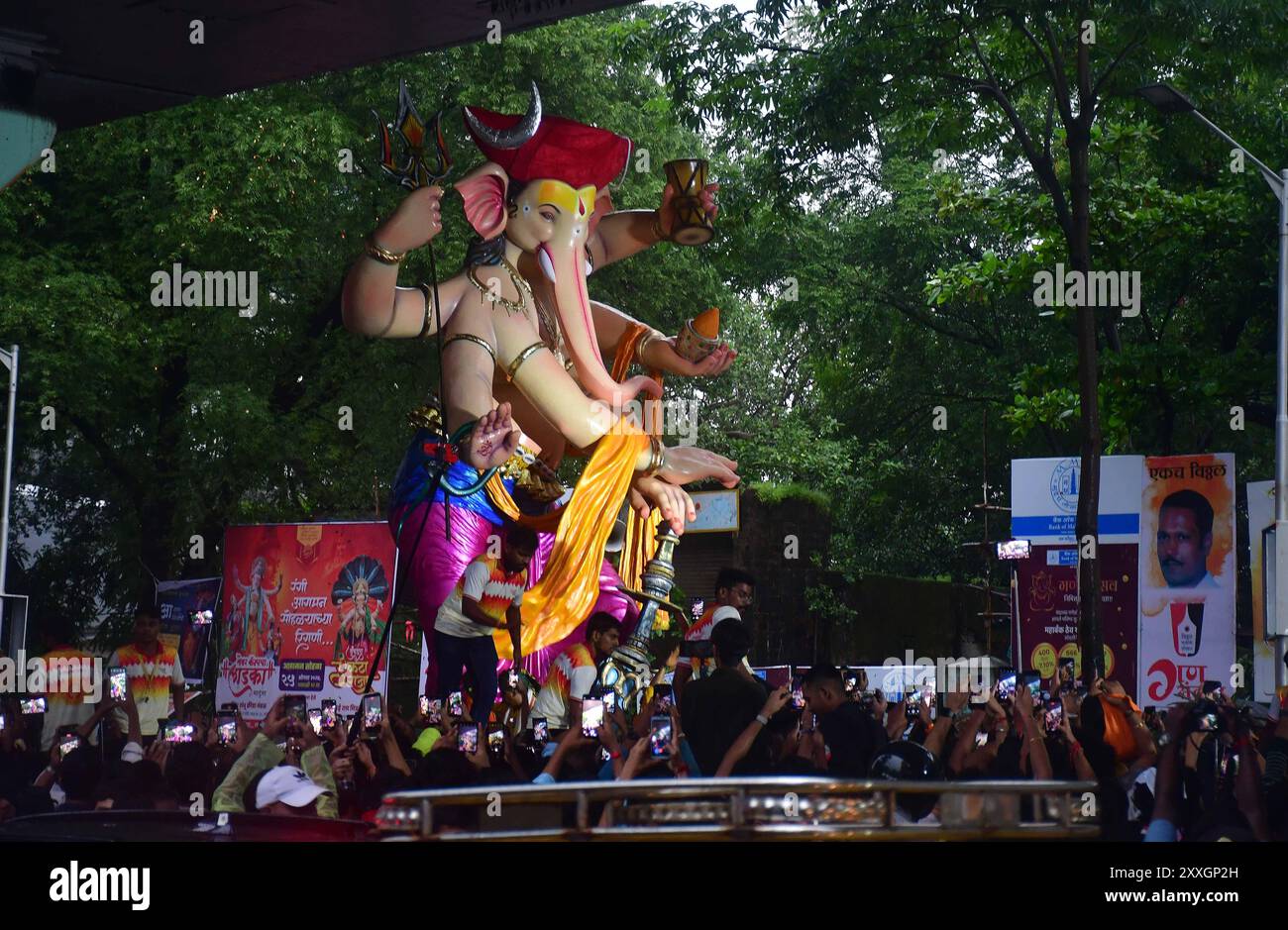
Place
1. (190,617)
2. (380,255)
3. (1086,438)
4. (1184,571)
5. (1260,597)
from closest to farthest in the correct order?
(380,255) < (1086,438) < (190,617) < (1260,597) < (1184,571)

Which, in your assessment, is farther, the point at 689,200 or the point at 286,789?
the point at 689,200

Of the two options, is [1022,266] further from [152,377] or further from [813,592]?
[152,377]

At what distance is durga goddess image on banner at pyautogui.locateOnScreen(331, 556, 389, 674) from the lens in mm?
17172

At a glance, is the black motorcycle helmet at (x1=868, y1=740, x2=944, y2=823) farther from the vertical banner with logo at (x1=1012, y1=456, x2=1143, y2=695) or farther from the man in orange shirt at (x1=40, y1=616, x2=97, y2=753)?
the vertical banner with logo at (x1=1012, y1=456, x2=1143, y2=695)

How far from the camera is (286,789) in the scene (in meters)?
7.28

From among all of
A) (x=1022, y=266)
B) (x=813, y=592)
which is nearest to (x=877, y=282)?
(x=813, y=592)

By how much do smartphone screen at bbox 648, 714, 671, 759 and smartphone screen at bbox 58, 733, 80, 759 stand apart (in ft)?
10.4

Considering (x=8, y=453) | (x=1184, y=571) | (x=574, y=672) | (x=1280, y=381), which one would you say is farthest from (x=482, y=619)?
(x=8, y=453)

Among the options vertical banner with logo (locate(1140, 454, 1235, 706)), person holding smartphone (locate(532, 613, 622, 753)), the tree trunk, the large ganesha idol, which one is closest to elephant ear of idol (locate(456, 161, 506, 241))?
the large ganesha idol

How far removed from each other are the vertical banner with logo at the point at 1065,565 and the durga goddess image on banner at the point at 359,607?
672 cm

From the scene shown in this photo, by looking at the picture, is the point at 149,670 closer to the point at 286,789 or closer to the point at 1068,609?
the point at 286,789

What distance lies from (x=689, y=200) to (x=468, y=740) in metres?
6.67

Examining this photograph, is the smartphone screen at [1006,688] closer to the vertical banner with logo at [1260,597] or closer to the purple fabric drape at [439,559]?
the purple fabric drape at [439,559]

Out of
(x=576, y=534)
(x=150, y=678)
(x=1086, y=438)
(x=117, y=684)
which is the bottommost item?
(x=150, y=678)
